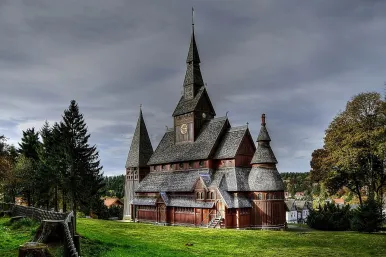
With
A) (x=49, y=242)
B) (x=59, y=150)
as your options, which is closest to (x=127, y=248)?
(x=49, y=242)

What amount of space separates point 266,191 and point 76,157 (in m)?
23.7

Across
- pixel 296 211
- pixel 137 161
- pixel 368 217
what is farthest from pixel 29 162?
pixel 296 211

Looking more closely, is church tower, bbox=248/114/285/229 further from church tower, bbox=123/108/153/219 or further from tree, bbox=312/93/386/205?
church tower, bbox=123/108/153/219

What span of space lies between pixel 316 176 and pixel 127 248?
124 ft

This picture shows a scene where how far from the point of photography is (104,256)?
65.3 feet

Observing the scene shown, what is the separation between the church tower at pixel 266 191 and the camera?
44375mm

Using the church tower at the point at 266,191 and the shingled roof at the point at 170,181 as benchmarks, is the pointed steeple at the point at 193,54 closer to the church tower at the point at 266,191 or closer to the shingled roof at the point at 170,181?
the shingled roof at the point at 170,181

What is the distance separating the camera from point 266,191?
145 feet

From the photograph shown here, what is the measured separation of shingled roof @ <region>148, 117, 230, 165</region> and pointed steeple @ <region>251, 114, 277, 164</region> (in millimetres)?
6681

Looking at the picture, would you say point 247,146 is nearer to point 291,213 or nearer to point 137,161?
point 137,161

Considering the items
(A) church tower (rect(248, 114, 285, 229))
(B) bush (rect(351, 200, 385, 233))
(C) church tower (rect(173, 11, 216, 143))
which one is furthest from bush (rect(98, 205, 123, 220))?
(B) bush (rect(351, 200, 385, 233))

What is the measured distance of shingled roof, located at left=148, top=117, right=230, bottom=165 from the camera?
51.2 meters

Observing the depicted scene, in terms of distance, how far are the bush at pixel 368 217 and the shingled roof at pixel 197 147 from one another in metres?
20.0

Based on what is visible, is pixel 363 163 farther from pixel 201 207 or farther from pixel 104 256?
pixel 104 256
